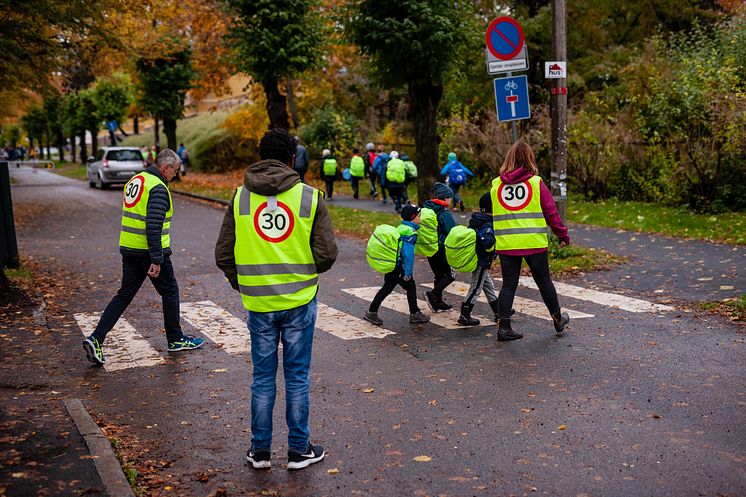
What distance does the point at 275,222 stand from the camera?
470 cm

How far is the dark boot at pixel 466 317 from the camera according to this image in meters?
8.66

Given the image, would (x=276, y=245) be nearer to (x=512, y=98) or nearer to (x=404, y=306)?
(x=404, y=306)

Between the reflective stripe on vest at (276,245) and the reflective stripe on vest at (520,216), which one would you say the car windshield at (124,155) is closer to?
the reflective stripe on vest at (520,216)

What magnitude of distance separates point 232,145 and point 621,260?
35.8 m

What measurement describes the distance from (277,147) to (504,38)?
7.83 meters

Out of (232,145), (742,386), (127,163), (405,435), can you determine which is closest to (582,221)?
(742,386)

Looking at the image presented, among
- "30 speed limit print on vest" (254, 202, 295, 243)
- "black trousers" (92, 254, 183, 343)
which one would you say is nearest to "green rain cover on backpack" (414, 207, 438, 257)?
"black trousers" (92, 254, 183, 343)

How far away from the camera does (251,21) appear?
23.6m

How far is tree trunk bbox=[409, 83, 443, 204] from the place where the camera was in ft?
58.8

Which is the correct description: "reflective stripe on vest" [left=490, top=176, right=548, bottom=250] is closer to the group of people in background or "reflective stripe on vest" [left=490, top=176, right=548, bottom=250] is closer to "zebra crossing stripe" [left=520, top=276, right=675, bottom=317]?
the group of people in background

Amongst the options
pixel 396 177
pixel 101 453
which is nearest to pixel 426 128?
pixel 396 177

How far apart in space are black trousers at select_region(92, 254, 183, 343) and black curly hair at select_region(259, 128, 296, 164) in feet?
10.6

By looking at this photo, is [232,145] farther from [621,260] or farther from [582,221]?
[621,260]

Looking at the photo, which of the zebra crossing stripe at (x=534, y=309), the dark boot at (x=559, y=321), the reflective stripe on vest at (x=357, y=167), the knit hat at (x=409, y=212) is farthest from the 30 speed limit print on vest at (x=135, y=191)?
the reflective stripe on vest at (x=357, y=167)
